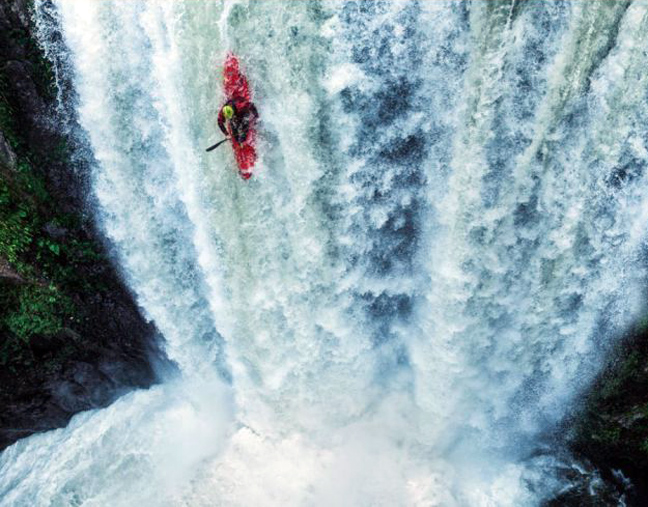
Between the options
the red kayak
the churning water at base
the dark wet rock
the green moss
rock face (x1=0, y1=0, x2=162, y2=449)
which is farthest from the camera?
the green moss

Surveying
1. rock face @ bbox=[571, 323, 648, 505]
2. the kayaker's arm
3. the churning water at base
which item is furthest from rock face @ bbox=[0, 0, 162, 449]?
rock face @ bbox=[571, 323, 648, 505]

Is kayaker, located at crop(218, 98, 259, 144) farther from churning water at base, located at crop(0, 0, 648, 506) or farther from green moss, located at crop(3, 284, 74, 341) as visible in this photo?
green moss, located at crop(3, 284, 74, 341)

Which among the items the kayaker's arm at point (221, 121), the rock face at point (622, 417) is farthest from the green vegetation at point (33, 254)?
the rock face at point (622, 417)

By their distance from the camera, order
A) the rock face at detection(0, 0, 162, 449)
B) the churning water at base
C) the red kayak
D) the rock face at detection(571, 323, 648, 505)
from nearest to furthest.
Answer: the churning water at base
the red kayak
the rock face at detection(0, 0, 162, 449)
the rock face at detection(571, 323, 648, 505)

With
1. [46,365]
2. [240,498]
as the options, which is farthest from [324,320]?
[46,365]

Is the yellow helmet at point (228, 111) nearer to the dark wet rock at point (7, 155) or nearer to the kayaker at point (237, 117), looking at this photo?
the kayaker at point (237, 117)

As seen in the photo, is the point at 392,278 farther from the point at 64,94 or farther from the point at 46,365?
the point at 46,365
